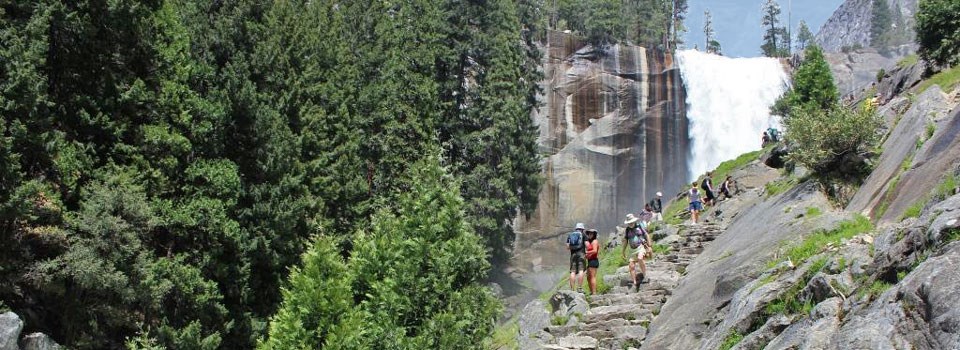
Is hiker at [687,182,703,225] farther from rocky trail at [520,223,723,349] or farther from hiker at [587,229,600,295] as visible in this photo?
hiker at [587,229,600,295]

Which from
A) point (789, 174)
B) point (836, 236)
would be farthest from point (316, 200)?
point (836, 236)

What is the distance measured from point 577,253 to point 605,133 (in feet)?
106

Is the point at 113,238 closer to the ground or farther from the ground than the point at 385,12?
closer to the ground

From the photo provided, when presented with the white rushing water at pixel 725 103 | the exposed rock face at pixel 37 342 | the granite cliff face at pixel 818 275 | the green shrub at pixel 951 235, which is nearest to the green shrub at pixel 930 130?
the granite cliff face at pixel 818 275

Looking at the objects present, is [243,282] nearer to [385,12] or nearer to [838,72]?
[385,12]

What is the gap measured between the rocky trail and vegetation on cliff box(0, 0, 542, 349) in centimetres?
A: 223

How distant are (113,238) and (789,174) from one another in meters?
16.9

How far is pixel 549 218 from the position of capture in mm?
45969

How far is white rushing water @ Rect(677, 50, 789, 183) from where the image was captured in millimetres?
53375

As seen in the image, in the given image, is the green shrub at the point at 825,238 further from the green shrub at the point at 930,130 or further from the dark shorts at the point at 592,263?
the dark shorts at the point at 592,263

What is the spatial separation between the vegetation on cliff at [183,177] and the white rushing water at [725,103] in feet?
95.5

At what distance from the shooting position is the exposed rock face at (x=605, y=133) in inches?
1864

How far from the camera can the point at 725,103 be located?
55.3 metres

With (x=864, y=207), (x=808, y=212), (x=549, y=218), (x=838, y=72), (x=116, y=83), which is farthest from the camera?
(x=838, y=72)
